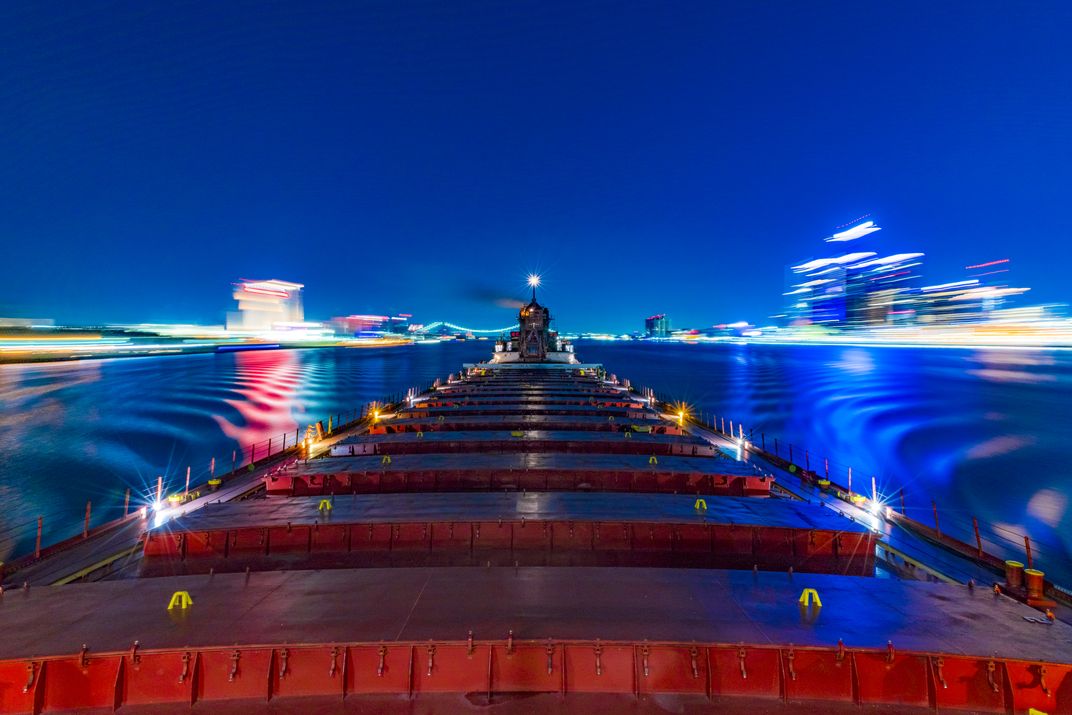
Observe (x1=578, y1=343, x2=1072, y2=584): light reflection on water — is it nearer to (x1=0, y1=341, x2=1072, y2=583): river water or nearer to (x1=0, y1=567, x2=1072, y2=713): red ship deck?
(x1=0, y1=341, x2=1072, y2=583): river water

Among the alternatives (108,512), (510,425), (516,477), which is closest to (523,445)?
(510,425)

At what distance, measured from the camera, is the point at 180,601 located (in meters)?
9.95

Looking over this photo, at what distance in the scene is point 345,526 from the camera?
1449cm

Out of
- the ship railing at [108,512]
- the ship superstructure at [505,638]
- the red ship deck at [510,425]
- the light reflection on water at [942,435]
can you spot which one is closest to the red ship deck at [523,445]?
the red ship deck at [510,425]

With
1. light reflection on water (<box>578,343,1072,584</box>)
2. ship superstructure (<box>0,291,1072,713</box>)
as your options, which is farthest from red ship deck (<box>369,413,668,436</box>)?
light reflection on water (<box>578,343,1072,584</box>)

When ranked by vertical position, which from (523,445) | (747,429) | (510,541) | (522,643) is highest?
(523,445)

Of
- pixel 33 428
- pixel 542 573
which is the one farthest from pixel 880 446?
pixel 33 428

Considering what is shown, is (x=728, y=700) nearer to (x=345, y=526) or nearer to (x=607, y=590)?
(x=607, y=590)

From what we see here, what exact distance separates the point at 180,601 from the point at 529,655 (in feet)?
25.2

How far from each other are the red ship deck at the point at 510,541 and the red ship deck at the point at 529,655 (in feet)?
14.4

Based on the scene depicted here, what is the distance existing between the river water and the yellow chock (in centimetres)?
2401

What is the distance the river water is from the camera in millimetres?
31781

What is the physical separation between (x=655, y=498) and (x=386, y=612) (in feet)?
33.8

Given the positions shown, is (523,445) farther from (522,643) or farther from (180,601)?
(180,601)
